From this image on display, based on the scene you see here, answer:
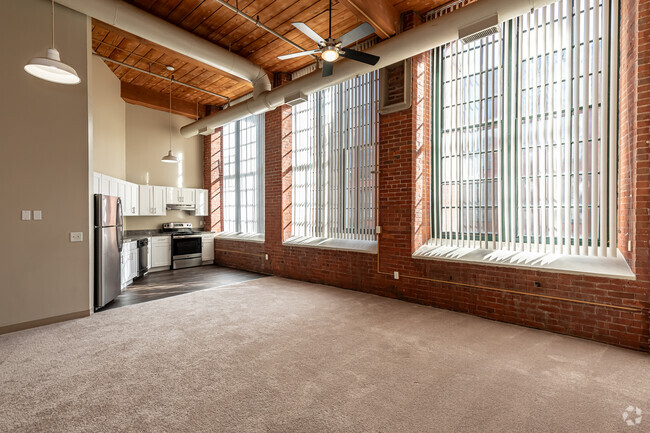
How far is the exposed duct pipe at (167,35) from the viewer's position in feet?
13.1

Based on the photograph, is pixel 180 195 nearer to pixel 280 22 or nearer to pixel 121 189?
pixel 121 189

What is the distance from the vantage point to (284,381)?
8.36 ft

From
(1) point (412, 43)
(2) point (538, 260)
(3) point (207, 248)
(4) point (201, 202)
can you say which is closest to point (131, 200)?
(4) point (201, 202)

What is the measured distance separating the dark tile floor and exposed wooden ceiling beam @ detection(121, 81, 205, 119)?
4217 mm

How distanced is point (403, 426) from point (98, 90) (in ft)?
24.6

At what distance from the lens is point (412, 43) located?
407 centimetres

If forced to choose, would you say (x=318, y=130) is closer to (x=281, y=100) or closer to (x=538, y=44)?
(x=281, y=100)

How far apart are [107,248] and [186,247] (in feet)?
11.2

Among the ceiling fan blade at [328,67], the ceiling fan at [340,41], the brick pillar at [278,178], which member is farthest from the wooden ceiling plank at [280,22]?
the brick pillar at [278,178]

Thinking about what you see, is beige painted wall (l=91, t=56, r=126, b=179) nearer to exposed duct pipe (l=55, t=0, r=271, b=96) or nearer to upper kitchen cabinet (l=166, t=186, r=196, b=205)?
upper kitchen cabinet (l=166, t=186, r=196, b=205)

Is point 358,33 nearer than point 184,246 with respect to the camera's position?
Yes

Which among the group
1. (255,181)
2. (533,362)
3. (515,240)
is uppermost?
(255,181)

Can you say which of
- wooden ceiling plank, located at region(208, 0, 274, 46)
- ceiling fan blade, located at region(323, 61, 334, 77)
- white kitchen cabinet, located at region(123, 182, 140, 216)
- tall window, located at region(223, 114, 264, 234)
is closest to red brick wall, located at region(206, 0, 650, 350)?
tall window, located at region(223, 114, 264, 234)

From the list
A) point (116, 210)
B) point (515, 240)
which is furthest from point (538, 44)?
point (116, 210)
